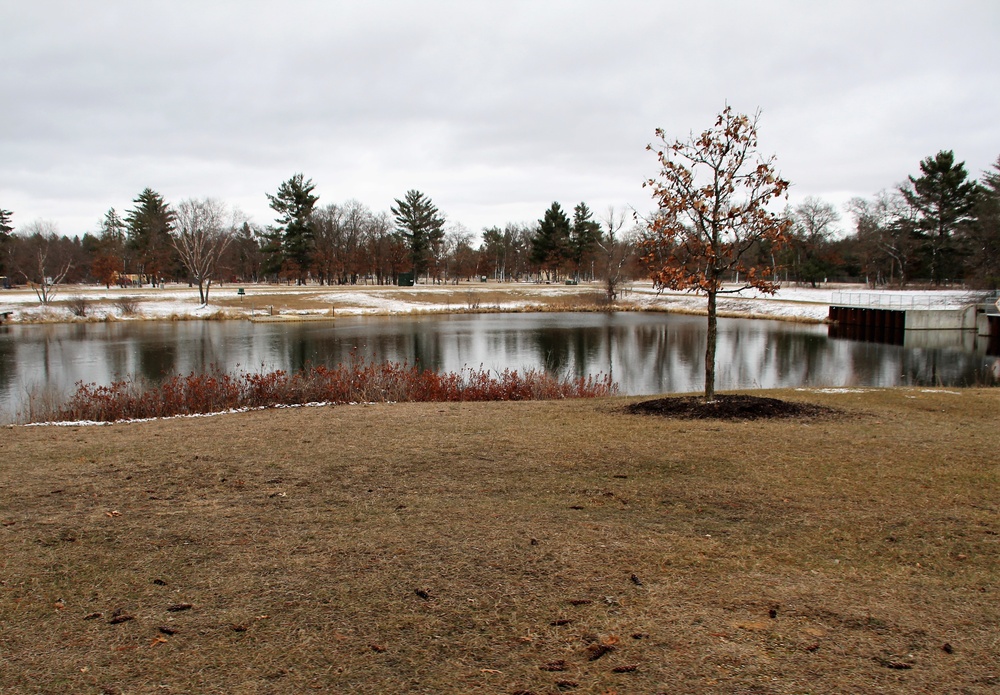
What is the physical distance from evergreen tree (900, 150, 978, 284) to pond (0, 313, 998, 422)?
23577mm

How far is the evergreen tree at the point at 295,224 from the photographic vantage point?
7550cm

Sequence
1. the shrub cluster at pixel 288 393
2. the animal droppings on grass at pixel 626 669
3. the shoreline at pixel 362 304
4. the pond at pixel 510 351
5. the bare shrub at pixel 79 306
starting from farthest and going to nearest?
the shoreline at pixel 362 304 → the bare shrub at pixel 79 306 → the pond at pixel 510 351 → the shrub cluster at pixel 288 393 → the animal droppings on grass at pixel 626 669

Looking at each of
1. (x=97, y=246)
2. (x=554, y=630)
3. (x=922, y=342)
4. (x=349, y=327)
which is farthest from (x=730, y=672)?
(x=97, y=246)

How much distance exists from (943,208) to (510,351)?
2034 inches

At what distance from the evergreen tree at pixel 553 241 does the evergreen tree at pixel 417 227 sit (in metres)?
13.5

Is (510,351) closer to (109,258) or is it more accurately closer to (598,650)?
(598,650)

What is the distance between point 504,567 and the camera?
434cm

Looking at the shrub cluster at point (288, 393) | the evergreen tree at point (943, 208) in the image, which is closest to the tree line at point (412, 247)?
the evergreen tree at point (943, 208)

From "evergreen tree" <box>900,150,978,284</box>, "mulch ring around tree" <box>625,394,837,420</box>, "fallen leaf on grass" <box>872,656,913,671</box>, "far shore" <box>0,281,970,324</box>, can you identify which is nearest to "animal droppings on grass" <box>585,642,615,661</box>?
"fallen leaf on grass" <box>872,656,913,671</box>

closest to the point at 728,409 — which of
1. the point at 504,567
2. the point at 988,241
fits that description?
the point at 504,567

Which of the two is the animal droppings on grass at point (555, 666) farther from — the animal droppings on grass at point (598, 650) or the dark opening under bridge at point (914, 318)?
the dark opening under bridge at point (914, 318)

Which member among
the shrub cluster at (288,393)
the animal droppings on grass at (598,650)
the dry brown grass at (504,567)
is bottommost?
the shrub cluster at (288,393)

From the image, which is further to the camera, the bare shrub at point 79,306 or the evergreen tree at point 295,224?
the evergreen tree at point 295,224

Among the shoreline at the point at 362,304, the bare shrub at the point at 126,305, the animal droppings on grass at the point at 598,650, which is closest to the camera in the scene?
the animal droppings on grass at the point at 598,650
